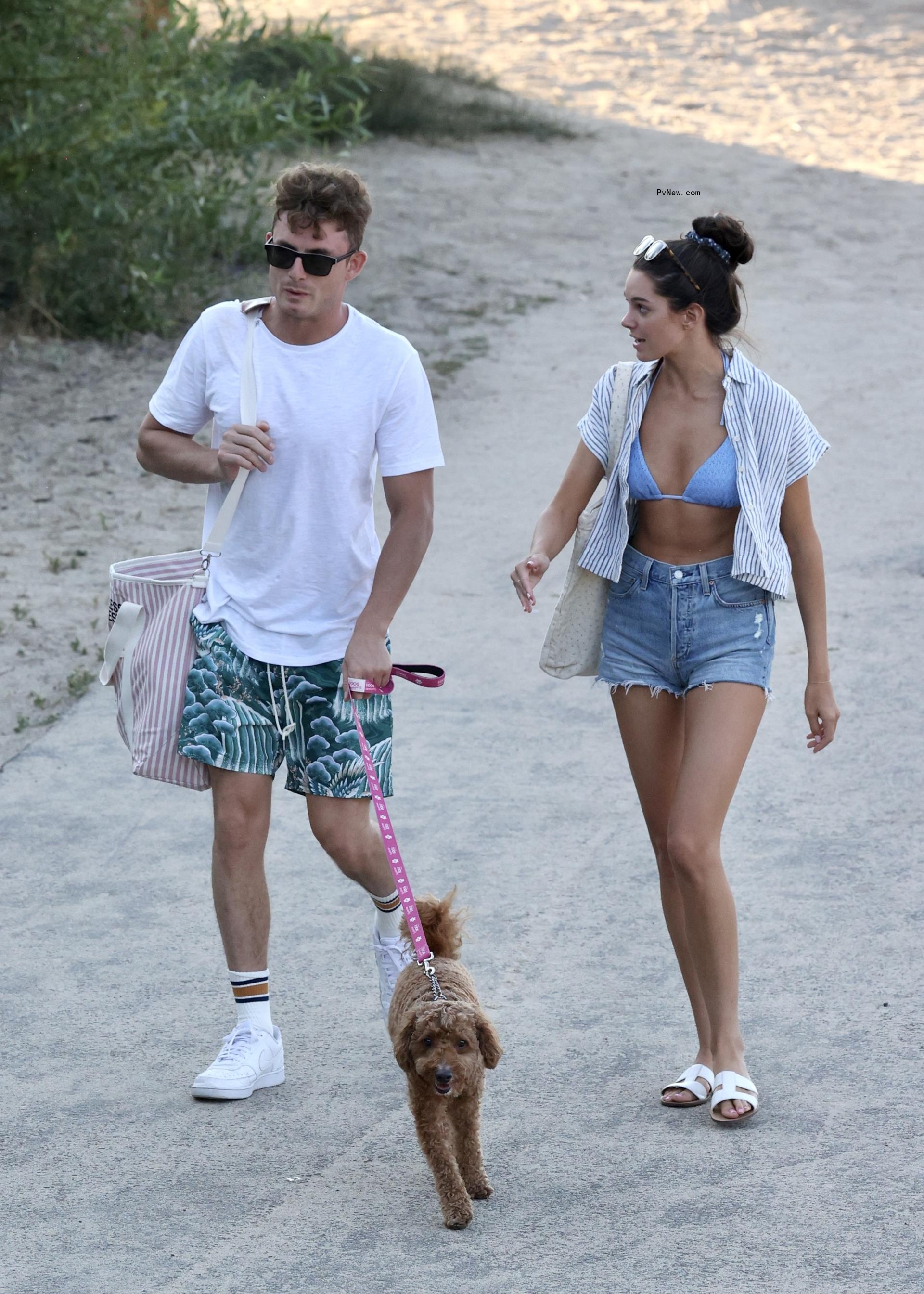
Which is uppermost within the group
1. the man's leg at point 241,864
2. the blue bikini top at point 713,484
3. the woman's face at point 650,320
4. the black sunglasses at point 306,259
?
the black sunglasses at point 306,259

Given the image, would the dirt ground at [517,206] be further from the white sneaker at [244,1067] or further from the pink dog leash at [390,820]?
the pink dog leash at [390,820]

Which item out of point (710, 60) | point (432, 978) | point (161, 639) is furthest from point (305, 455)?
point (710, 60)

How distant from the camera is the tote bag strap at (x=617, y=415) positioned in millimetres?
3957

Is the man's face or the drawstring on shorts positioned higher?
the man's face

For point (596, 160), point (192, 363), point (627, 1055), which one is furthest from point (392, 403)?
point (596, 160)

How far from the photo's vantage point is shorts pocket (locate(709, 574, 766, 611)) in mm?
3826

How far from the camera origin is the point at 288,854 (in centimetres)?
544

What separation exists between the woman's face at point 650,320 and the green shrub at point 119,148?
732cm

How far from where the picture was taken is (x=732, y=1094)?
3.79 m

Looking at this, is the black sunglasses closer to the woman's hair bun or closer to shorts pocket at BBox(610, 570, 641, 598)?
the woman's hair bun

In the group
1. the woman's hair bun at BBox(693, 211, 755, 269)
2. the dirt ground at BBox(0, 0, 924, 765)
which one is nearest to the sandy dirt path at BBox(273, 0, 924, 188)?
the dirt ground at BBox(0, 0, 924, 765)

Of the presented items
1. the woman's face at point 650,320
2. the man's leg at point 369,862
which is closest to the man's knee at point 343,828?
the man's leg at point 369,862

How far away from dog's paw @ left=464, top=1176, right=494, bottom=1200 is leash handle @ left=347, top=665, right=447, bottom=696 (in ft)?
3.85

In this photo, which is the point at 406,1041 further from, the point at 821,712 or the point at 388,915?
the point at 821,712
